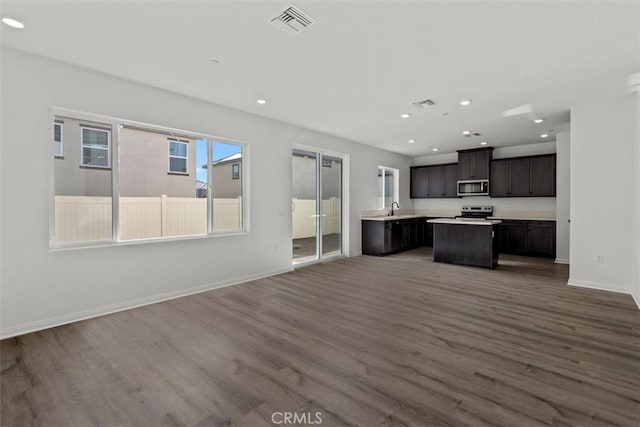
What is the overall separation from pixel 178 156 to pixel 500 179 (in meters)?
7.39

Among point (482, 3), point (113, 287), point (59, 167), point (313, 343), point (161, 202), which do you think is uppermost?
point (482, 3)

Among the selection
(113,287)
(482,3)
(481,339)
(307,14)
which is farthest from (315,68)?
(113,287)

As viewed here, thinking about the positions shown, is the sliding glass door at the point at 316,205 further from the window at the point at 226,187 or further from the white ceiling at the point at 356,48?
the white ceiling at the point at 356,48

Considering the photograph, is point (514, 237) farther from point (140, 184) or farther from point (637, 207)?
point (140, 184)

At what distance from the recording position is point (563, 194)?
611cm

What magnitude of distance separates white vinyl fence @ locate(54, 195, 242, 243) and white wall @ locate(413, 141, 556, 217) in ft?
21.0

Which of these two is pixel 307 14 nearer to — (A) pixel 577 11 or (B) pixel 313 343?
(A) pixel 577 11

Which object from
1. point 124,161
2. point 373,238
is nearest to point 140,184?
point 124,161

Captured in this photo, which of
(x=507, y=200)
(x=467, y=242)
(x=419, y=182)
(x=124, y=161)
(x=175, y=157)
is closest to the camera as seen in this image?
(x=124, y=161)

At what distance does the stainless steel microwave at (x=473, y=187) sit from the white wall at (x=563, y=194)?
1.69 meters

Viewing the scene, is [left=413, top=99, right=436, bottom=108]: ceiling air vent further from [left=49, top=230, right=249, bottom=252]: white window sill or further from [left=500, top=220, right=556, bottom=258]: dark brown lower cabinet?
[left=500, top=220, right=556, bottom=258]: dark brown lower cabinet

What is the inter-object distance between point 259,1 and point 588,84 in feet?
13.3

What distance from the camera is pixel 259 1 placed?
7.13ft

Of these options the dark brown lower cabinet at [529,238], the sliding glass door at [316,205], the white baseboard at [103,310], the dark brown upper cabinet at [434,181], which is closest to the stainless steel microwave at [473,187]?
the dark brown upper cabinet at [434,181]
